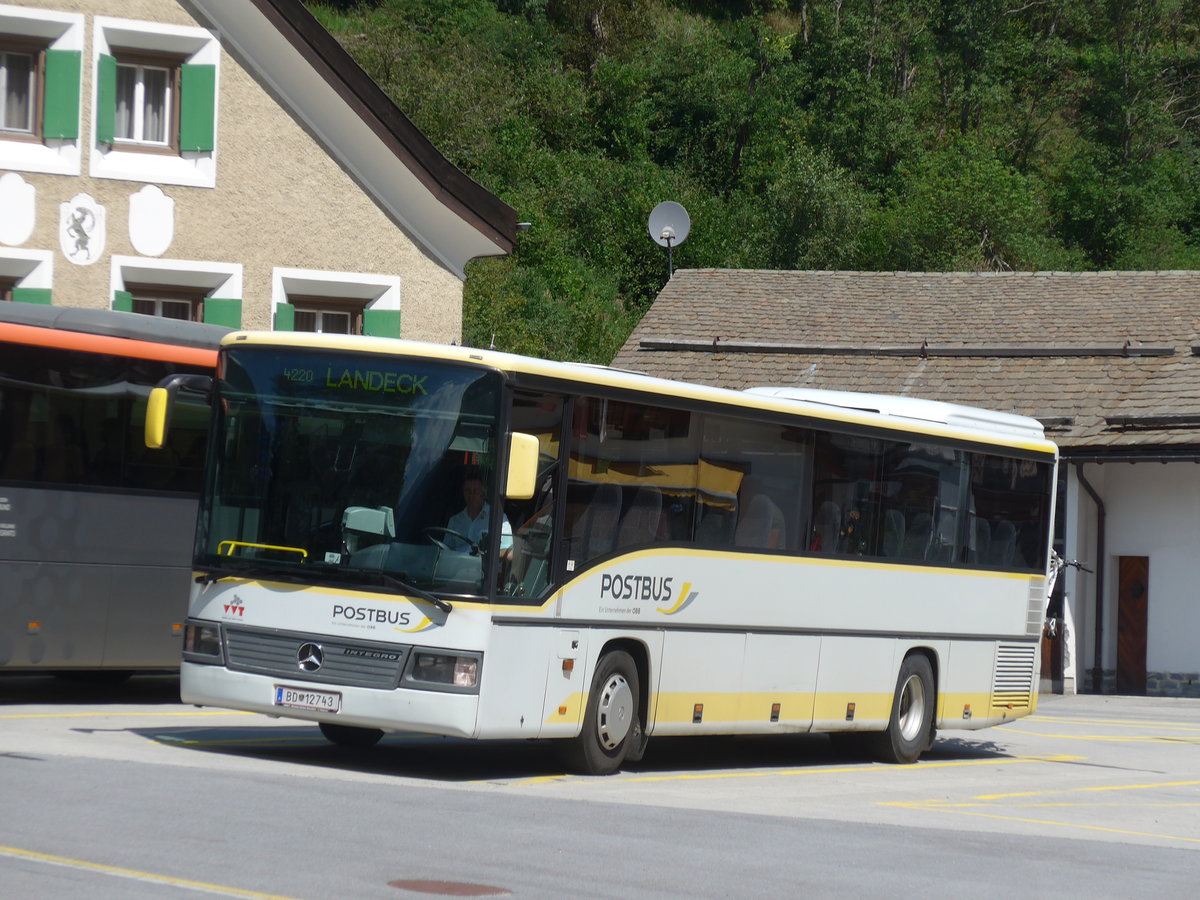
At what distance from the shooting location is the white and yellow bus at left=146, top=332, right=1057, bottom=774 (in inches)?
455

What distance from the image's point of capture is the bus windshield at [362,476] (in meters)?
11.6

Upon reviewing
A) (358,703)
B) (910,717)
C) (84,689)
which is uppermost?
(358,703)

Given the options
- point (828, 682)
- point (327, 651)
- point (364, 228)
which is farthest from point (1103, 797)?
point (364, 228)

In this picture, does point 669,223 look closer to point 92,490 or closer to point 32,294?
point 32,294

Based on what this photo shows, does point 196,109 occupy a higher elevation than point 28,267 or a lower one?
higher

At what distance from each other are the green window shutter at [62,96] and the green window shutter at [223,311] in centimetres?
258

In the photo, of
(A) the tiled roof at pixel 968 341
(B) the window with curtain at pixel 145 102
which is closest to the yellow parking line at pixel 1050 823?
(B) the window with curtain at pixel 145 102

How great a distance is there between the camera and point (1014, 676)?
17469mm

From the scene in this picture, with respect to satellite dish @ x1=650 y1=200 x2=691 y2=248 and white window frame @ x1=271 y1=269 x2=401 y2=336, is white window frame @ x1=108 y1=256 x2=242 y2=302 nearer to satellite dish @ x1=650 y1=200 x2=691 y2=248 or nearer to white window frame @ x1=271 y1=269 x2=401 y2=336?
white window frame @ x1=271 y1=269 x2=401 y2=336

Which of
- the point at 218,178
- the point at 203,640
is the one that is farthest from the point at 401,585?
the point at 218,178

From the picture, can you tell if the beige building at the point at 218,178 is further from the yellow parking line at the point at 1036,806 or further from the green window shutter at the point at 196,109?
the yellow parking line at the point at 1036,806

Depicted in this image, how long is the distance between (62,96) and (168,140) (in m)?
1.41

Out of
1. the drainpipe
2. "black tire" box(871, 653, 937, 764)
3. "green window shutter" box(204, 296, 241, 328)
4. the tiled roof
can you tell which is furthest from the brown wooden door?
"green window shutter" box(204, 296, 241, 328)

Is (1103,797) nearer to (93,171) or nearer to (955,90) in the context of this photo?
(93,171)
